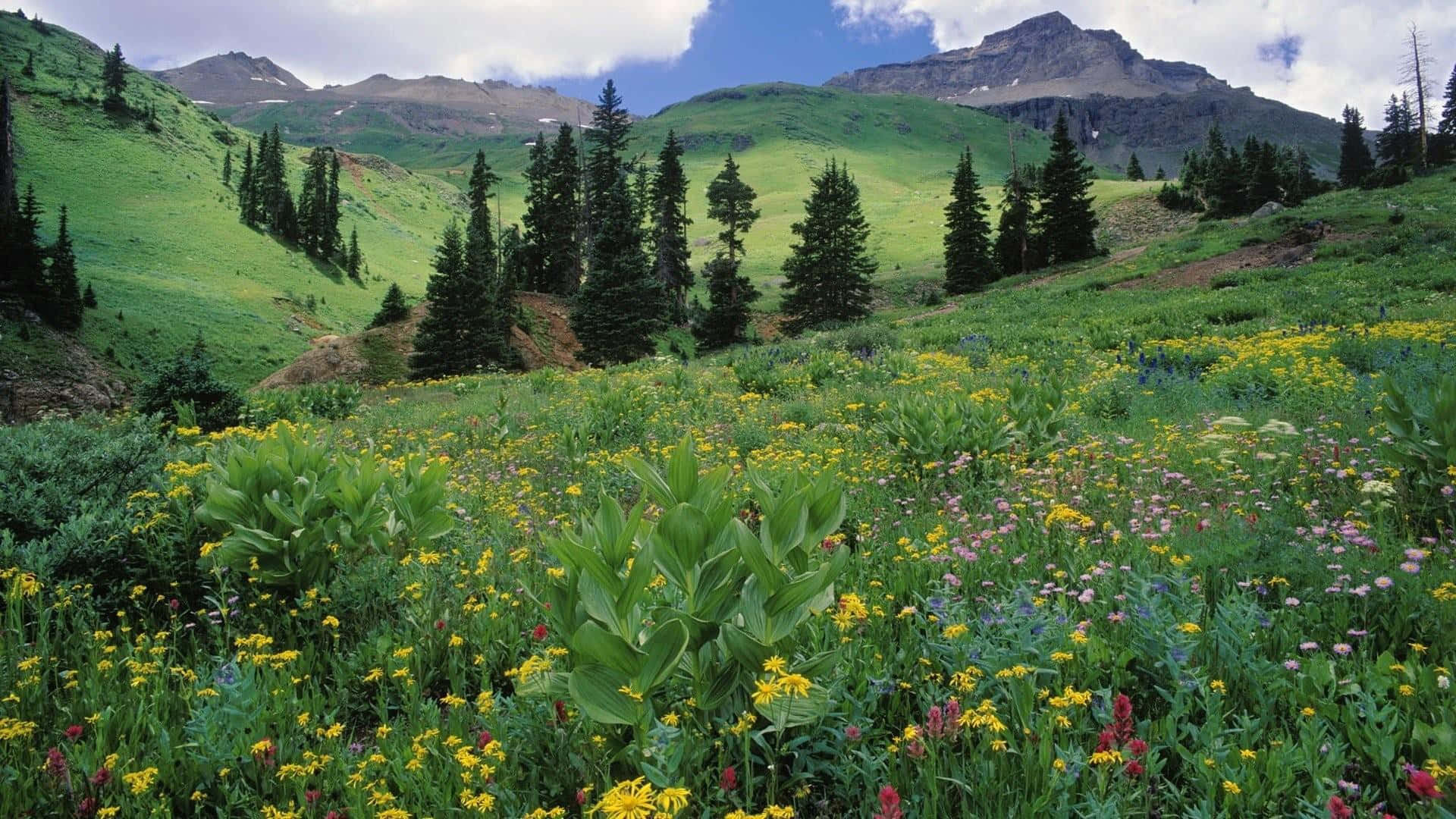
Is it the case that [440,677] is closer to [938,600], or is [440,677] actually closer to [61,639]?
[61,639]

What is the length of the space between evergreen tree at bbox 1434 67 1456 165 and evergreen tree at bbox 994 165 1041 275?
48153 millimetres

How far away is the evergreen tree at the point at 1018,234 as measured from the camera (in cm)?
4975

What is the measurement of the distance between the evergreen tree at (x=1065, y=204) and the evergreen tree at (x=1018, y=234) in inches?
54.7

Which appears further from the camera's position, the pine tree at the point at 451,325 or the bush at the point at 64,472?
the pine tree at the point at 451,325

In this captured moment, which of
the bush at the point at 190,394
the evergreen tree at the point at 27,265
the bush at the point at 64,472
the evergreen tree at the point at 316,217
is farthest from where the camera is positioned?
the evergreen tree at the point at 316,217

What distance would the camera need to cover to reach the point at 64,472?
Result: 5.12 metres

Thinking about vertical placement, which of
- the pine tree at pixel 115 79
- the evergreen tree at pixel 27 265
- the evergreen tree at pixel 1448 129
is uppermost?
the pine tree at pixel 115 79

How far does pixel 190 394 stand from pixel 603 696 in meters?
14.5

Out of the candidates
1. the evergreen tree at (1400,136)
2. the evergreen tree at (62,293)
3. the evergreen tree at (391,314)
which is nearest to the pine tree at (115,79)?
the evergreen tree at (62,293)

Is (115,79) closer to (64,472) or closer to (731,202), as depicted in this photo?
(731,202)

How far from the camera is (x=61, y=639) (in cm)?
360

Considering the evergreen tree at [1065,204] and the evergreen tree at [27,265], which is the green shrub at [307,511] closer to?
the evergreen tree at [27,265]

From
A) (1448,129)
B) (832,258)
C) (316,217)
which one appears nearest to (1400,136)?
(1448,129)

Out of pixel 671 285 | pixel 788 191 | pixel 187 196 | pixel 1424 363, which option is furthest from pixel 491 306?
pixel 788 191
